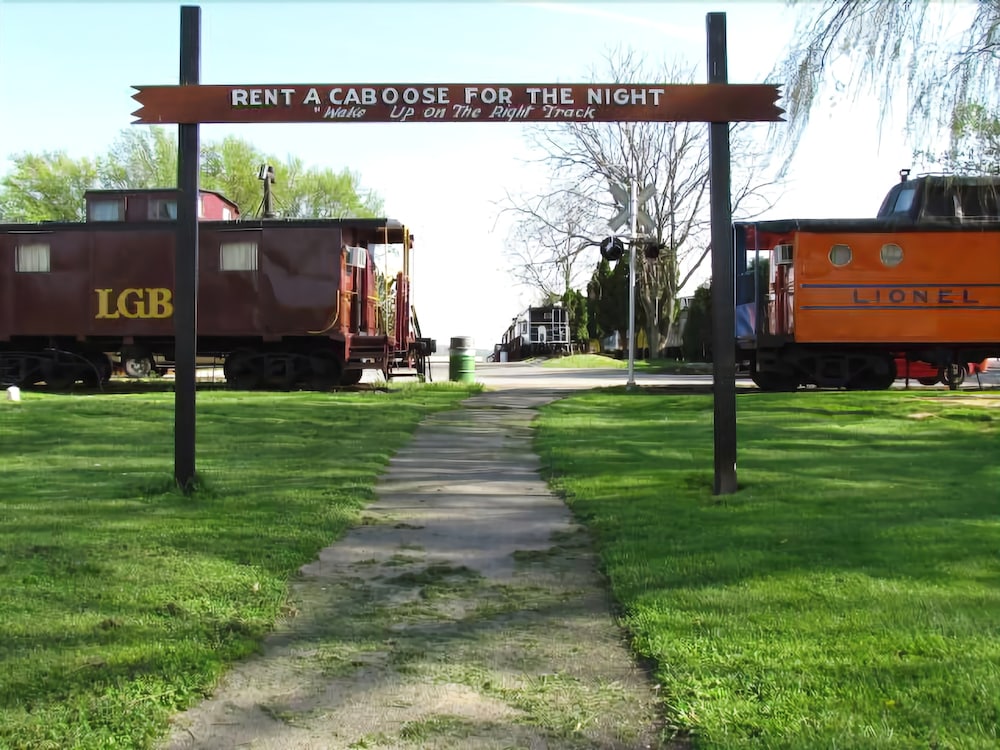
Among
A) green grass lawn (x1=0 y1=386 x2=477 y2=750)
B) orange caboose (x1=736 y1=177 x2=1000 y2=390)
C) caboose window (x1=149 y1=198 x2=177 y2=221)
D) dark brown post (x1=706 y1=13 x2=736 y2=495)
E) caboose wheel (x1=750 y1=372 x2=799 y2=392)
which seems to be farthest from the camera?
caboose window (x1=149 y1=198 x2=177 y2=221)

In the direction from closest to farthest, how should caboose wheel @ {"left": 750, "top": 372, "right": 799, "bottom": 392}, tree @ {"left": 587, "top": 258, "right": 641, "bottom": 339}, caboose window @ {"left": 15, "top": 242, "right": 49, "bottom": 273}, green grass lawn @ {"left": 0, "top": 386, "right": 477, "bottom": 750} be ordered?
green grass lawn @ {"left": 0, "top": 386, "right": 477, "bottom": 750}, caboose wheel @ {"left": 750, "top": 372, "right": 799, "bottom": 392}, caboose window @ {"left": 15, "top": 242, "right": 49, "bottom": 273}, tree @ {"left": 587, "top": 258, "right": 641, "bottom": 339}

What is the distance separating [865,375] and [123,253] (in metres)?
15.0

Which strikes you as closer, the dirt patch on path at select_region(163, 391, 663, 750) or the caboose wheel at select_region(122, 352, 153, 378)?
the dirt patch on path at select_region(163, 391, 663, 750)

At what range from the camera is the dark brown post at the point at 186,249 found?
6.77 metres

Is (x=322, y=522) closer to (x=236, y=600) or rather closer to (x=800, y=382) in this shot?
(x=236, y=600)

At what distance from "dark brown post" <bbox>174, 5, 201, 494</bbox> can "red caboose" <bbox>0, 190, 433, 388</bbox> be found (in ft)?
38.2

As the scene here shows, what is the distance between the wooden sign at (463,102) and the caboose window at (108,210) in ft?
51.2

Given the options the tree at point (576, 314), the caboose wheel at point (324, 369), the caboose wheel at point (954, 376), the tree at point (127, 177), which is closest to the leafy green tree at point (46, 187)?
the tree at point (127, 177)

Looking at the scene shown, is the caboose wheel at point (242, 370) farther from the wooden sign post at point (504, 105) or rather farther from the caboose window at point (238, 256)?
the wooden sign post at point (504, 105)

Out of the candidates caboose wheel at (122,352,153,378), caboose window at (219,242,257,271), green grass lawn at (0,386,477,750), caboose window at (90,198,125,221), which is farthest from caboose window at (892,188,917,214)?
caboose window at (90,198,125,221)

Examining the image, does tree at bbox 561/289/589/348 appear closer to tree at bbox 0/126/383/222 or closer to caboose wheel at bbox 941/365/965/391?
tree at bbox 0/126/383/222

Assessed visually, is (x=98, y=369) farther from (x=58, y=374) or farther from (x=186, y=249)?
(x=186, y=249)

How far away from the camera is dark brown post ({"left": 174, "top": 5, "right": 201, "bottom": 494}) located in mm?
6770

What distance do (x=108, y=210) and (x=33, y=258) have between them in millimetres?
2509
